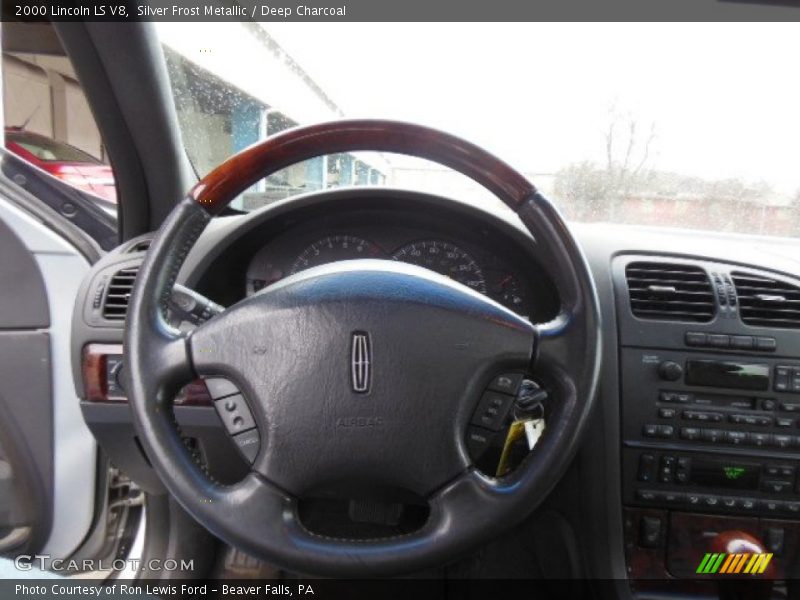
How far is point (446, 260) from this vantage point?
1598 mm

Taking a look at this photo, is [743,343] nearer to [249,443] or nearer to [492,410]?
[492,410]

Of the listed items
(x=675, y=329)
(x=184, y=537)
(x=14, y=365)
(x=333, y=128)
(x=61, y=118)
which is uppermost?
(x=61, y=118)

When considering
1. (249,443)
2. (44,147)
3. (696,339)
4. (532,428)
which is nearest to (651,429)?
(696,339)

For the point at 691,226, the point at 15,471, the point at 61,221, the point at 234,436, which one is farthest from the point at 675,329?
the point at 15,471

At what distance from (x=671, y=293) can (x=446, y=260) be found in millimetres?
580

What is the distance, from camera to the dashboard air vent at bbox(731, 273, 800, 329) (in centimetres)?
150

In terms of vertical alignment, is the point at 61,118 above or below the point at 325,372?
above

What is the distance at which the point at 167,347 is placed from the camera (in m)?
0.95

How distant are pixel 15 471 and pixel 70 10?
1.48 meters

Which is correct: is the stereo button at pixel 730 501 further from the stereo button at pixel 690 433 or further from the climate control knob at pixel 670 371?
the climate control knob at pixel 670 371

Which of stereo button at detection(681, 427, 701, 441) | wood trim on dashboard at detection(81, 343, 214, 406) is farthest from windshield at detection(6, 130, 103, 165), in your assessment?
stereo button at detection(681, 427, 701, 441)

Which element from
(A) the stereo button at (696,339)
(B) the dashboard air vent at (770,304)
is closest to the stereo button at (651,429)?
(A) the stereo button at (696,339)

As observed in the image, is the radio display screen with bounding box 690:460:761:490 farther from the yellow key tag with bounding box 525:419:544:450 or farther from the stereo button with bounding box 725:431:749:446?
the yellow key tag with bounding box 525:419:544:450

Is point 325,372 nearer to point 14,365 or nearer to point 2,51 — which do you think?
point 14,365
